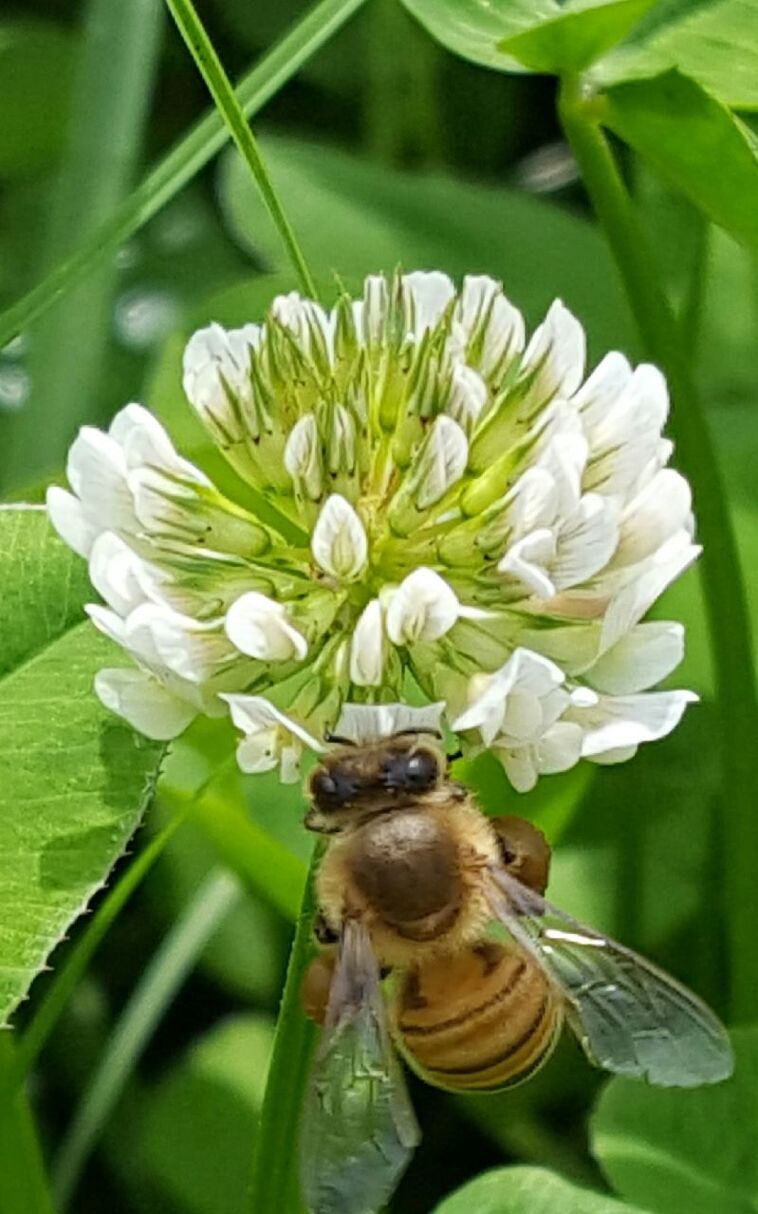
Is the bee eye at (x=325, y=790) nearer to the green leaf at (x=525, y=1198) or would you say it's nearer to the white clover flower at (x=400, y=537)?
the white clover flower at (x=400, y=537)

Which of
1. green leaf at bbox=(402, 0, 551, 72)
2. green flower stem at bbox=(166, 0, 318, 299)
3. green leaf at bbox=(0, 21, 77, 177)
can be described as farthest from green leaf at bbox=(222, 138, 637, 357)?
green flower stem at bbox=(166, 0, 318, 299)

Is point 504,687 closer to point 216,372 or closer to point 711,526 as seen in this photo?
point 216,372

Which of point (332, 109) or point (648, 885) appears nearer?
point (648, 885)

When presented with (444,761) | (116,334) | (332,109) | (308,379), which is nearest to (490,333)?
(308,379)

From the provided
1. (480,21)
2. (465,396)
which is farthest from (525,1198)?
(480,21)

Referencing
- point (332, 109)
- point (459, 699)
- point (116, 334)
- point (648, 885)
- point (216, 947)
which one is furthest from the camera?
point (332, 109)

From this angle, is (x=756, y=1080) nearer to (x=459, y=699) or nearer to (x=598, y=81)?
(x=459, y=699)

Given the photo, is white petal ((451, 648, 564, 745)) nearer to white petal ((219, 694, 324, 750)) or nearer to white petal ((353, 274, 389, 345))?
white petal ((219, 694, 324, 750))
